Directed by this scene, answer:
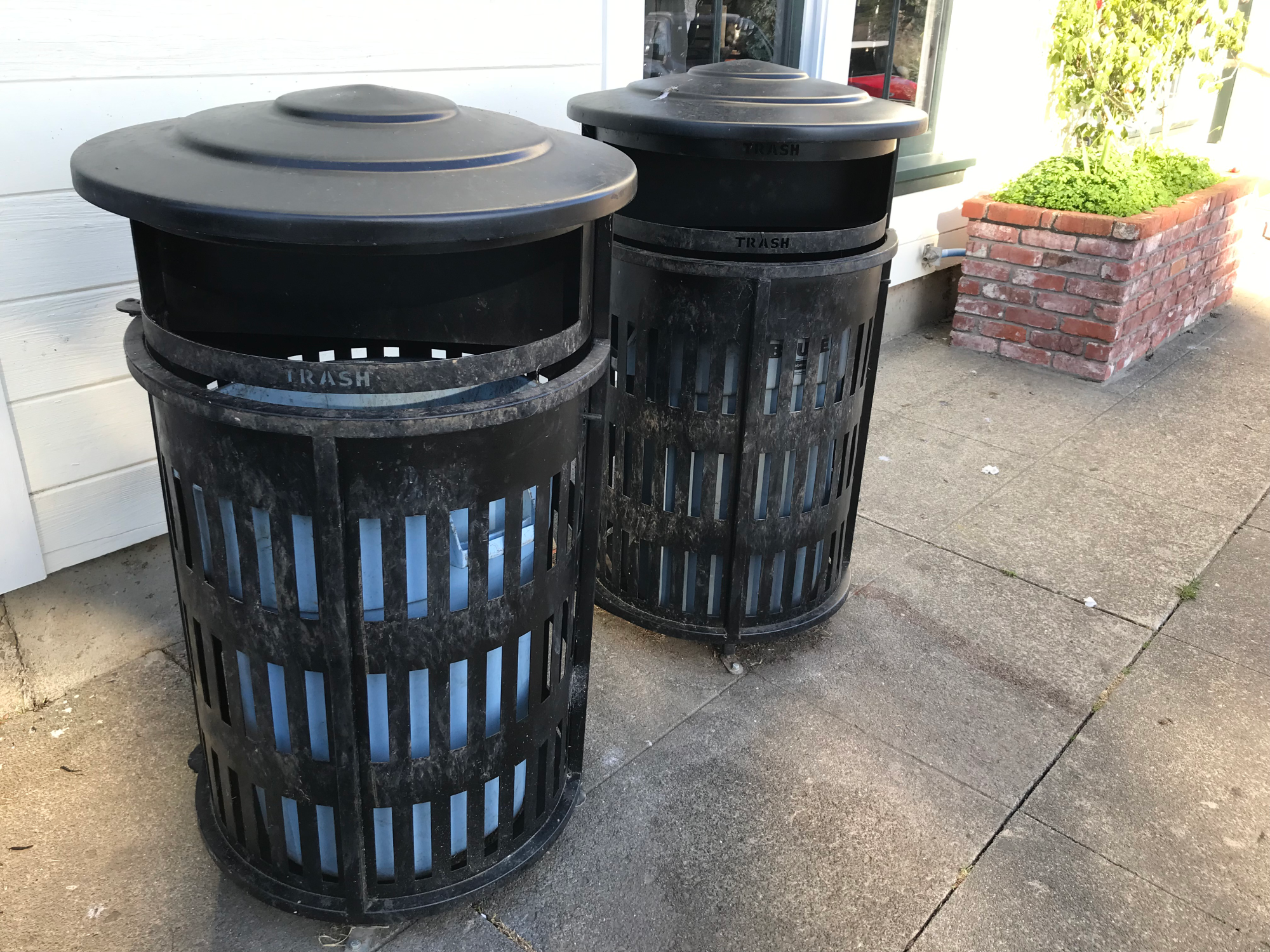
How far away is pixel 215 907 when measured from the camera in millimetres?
2162

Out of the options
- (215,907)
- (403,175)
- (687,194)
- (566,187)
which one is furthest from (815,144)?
(215,907)

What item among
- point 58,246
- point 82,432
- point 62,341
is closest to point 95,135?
point 58,246

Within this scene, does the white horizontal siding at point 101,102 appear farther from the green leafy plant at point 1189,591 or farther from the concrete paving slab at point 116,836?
the green leafy plant at point 1189,591

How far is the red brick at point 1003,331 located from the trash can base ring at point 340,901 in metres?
4.46

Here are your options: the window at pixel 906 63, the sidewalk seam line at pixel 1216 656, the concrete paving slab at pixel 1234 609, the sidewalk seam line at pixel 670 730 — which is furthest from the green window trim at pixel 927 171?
the sidewalk seam line at pixel 670 730

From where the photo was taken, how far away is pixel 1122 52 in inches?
228

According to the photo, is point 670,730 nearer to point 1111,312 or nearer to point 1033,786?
point 1033,786

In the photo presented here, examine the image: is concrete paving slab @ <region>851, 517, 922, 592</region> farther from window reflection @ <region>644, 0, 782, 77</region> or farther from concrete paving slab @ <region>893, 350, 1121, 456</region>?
window reflection @ <region>644, 0, 782, 77</region>

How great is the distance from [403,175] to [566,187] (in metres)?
0.26

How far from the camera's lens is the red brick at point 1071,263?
5422 mm

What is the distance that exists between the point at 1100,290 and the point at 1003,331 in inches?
22.3

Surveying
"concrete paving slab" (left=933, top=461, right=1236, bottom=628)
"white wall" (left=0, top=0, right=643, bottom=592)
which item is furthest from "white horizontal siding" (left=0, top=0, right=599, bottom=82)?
"concrete paving slab" (left=933, top=461, right=1236, bottom=628)

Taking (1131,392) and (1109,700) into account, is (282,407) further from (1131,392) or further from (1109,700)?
(1131,392)

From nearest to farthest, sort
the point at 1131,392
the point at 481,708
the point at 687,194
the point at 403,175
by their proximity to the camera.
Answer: the point at 403,175
the point at 481,708
the point at 687,194
the point at 1131,392
